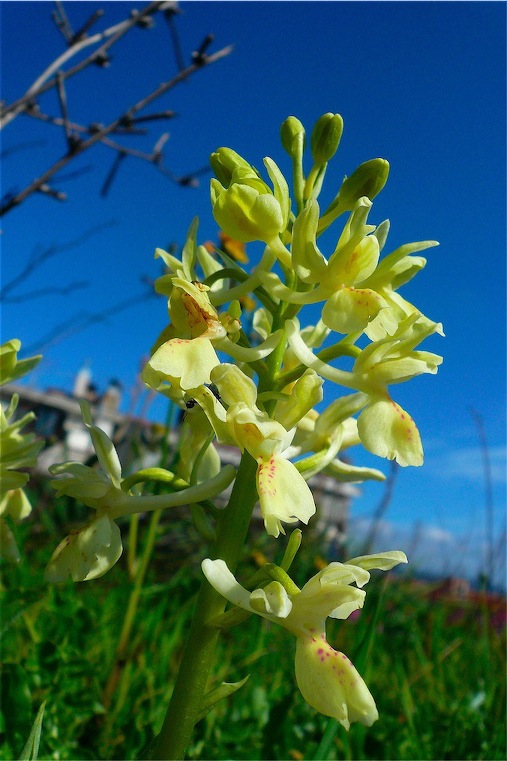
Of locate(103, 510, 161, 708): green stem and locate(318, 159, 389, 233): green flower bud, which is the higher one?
locate(318, 159, 389, 233): green flower bud

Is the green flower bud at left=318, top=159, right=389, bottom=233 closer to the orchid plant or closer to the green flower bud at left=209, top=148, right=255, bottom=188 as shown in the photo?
the orchid plant

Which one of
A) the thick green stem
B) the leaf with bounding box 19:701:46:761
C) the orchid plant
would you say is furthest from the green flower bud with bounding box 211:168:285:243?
the leaf with bounding box 19:701:46:761

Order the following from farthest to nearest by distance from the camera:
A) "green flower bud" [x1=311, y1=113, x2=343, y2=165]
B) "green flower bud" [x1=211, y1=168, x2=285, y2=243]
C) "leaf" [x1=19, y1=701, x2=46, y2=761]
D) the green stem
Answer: the green stem → "green flower bud" [x1=311, y1=113, x2=343, y2=165] → "green flower bud" [x1=211, y1=168, x2=285, y2=243] → "leaf" [x1=19, y1=701, x2=46, y2=761]

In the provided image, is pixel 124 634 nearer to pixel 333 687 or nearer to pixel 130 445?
pixel 333 687

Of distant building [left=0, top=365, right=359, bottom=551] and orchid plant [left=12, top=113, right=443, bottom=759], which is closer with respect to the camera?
orchid plant [left=12, top=113, right=443, bottom=759]

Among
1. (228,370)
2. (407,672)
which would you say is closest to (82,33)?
(228,370)

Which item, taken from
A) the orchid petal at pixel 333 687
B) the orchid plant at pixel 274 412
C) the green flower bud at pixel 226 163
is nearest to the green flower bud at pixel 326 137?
the orchid plant at pixel 274 412

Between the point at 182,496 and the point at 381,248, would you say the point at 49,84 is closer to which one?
the point at 381,248

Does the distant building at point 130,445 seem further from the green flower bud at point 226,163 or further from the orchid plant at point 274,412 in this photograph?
the green flower bud at point 226,163
